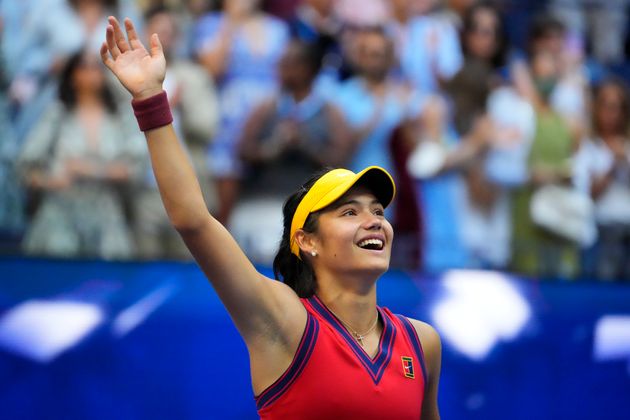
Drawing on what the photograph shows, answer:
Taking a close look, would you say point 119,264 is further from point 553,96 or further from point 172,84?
point 553,96

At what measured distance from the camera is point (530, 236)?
5.39 m

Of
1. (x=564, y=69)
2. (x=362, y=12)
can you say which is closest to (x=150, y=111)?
(x=362, y=12)

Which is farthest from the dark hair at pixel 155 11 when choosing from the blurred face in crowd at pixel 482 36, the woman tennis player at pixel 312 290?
the woman tennis player at pixel 312 290

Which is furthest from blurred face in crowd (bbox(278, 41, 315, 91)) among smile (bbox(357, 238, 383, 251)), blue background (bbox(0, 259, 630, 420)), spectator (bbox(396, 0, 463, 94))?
smile (bbox(357, 238, 383, 251))

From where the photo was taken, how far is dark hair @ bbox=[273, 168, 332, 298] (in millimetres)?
2654

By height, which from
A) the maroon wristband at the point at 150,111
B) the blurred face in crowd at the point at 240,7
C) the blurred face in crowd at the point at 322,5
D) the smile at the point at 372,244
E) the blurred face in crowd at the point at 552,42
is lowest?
the blurred face in crowd at the point at 552,42

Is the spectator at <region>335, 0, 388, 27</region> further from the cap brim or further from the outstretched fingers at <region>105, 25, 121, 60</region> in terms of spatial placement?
the outstretched fingers at <region>105, 25, 121, 60</region>

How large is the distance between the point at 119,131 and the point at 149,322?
4.02 feet

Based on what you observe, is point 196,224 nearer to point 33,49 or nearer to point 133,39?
point 133,39

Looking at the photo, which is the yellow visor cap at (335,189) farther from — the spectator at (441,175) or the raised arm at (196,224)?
the spectator at (441,175)

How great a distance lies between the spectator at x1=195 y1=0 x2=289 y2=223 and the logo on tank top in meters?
2.60

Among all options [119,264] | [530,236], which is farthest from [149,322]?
[530,236]

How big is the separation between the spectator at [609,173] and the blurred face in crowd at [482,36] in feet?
2.50

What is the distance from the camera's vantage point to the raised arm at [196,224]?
217 cm
